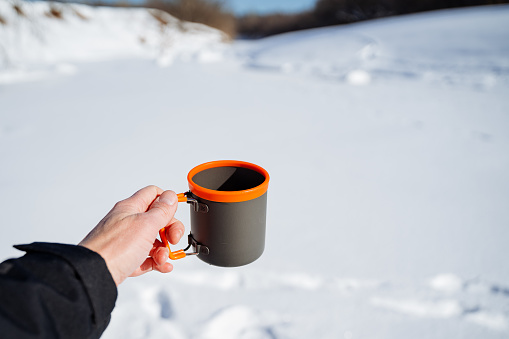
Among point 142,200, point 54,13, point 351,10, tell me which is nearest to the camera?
point 142,200

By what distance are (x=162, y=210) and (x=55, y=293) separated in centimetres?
30

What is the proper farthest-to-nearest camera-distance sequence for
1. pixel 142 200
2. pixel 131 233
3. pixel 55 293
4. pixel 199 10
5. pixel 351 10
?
1. pixel 199 10
2. pixel 351 10
3. pixel 142 200
4. pixel 131 233
5. pixel 55 293

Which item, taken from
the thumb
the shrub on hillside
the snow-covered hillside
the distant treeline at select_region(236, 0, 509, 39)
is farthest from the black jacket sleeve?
the shrub on hillside

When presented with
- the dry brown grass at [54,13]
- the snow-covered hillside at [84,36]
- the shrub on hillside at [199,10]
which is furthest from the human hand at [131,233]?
the shrub on hillside at [199,10]

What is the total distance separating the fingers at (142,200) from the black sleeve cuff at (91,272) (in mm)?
206

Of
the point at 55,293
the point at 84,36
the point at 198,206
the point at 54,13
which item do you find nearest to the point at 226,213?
the point at 198,206

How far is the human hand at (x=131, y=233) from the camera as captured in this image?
679 mm

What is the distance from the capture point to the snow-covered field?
986 millimetres

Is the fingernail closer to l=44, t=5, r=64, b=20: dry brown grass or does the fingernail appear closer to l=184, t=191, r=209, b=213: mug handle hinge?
l=184, t=191, r=209, b=213: mug handle hinge

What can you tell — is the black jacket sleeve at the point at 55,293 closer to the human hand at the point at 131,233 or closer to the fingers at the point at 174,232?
the human hand at the point at 131,233

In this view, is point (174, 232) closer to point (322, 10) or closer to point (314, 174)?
point (314, 174)

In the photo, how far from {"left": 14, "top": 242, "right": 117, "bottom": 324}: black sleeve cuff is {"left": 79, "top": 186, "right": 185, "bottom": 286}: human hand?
8 cm

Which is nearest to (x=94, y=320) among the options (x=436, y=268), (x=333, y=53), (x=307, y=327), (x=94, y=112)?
(x=307, y=327)

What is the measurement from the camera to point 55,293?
0.51 meters
